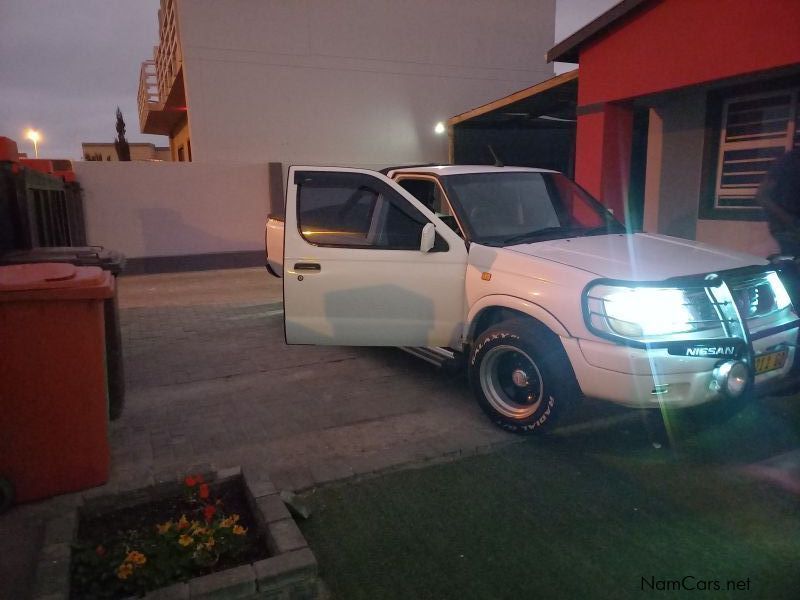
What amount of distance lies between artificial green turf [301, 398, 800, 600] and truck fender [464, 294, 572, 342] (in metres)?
0.87

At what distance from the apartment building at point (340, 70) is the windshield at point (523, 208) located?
11718 millimetres

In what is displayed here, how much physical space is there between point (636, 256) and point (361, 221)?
2.40 metres

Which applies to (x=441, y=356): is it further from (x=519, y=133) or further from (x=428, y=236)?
(x=519, y=133)

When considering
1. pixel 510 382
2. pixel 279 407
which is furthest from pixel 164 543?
pixel 510 382

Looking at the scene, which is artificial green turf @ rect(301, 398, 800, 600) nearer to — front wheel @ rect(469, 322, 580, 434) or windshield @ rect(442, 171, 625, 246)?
front wheel @ rect(469, 322, 580, 434)

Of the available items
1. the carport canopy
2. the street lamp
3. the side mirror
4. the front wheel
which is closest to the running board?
the front wheel

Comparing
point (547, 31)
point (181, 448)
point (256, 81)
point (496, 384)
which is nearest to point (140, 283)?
point (256, 81)

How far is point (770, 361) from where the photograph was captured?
3803 mm

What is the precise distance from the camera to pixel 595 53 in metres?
8.67

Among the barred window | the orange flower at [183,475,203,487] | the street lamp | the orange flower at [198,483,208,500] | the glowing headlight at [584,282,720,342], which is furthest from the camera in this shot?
the street lamp

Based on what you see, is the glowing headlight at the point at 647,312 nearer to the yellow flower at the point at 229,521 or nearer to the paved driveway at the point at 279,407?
the paved driveway at the point at 279,407

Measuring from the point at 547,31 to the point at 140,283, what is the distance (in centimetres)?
1467

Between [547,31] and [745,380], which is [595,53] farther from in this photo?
[547,31]

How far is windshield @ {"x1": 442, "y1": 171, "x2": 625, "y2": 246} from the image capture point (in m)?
4.76
